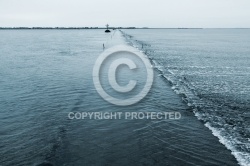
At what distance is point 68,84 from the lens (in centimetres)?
2436

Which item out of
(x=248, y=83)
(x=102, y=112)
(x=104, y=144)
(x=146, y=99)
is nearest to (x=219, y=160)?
(x=104, y=144)

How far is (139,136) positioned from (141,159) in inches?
97.0

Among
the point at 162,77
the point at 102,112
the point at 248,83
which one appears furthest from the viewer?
the point at 162,77

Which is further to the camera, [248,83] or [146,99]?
[248,83]

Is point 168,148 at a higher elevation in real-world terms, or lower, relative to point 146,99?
lower

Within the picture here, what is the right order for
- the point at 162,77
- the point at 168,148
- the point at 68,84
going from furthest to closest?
the point at 162,77
the point at 68,84
the point at 168,148

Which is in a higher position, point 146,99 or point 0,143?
point 146,99

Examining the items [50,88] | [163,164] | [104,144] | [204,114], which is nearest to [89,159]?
[104,144]

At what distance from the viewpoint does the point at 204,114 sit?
17125 mm

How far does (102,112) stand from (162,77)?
13989 mm

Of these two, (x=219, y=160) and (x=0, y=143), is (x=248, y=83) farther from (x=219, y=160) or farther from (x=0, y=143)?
(x=0, y=143)

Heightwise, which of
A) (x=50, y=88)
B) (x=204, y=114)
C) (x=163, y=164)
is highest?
(x=50, y=88)

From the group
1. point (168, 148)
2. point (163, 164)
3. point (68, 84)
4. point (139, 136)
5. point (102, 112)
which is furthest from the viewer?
point (68, 84)

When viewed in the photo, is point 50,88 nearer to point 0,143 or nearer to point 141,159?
point 0,143
